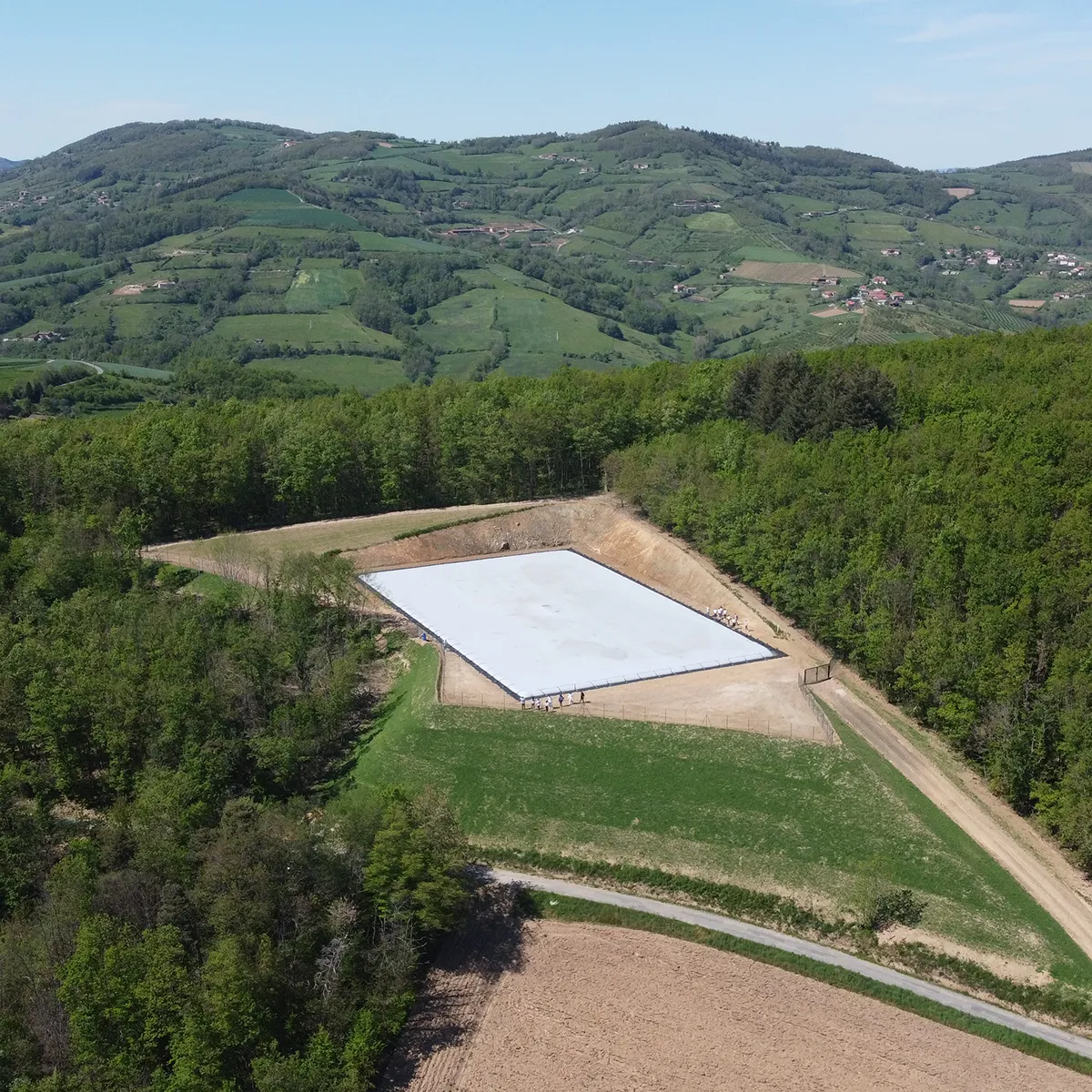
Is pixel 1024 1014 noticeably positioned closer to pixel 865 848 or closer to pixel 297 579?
pixel 865 848

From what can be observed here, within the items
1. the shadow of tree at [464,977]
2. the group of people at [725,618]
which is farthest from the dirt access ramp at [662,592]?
the shadow of tree at [464,977]

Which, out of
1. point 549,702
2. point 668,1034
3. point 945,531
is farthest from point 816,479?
point 668,1034

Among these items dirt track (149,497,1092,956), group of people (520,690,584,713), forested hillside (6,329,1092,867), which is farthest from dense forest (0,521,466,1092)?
forested hillside (6,329,1092,867)

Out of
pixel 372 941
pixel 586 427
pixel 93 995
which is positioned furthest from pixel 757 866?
pixel 586 427

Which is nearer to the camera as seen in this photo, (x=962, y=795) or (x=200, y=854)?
(x=200, y=854)

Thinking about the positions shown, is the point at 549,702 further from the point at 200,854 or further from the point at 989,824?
the point at 989,824

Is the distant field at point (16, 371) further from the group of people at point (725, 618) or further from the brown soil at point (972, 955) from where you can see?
the brown soil at point (972, 955)
